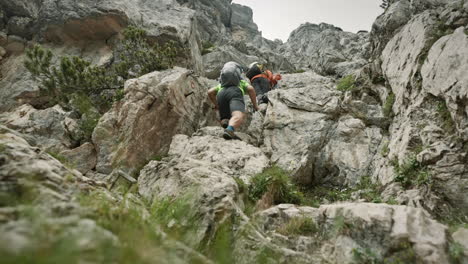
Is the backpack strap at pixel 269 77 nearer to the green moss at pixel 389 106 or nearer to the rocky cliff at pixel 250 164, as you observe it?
the rocky cliff at pixel 250 164

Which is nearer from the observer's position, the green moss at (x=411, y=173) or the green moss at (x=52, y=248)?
the green moss at (x=52, y=248)

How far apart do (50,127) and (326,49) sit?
28.2 m

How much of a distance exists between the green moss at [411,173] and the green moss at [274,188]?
2.39 m

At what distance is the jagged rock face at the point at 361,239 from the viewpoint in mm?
3195

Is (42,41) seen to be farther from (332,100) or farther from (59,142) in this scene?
(332,100)

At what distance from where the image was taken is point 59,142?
10.2 metres

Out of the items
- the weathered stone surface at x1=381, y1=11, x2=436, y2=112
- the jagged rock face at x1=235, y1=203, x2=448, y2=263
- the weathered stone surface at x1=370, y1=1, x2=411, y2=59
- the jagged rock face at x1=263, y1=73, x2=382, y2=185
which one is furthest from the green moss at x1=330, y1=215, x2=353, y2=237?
the weathered stone surface at x1=370, y1=1, x2=411, y2=59

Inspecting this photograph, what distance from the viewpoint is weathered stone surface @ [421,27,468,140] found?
604cm

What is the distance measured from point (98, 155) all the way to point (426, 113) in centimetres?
946

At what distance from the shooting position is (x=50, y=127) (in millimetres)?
10906

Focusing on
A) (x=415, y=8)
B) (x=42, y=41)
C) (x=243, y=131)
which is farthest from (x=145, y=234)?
(x=42, y=41)

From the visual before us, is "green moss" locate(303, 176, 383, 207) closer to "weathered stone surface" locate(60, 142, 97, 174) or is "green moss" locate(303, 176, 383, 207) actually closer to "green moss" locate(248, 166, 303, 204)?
"green moss" locate(248, 166, 303, 204)

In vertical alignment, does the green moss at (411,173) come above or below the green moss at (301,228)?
above

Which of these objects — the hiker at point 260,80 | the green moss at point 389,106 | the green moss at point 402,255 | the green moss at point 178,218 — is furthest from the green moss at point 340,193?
the hiker at point 260,80
